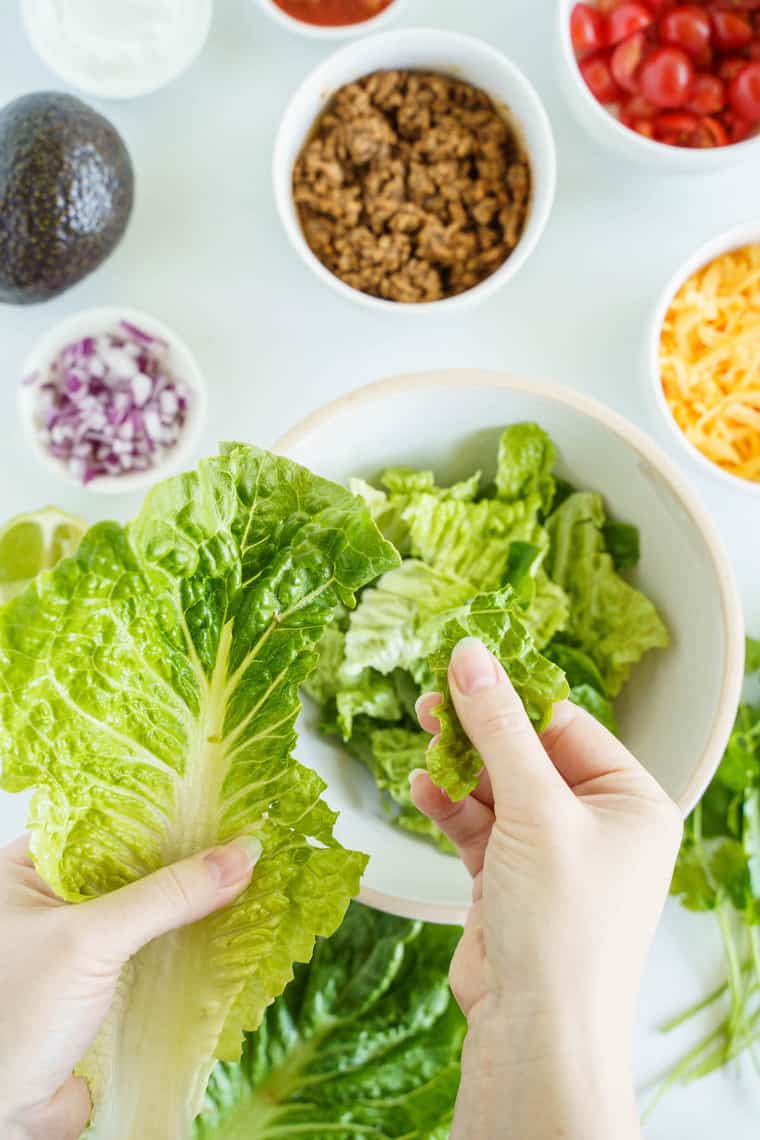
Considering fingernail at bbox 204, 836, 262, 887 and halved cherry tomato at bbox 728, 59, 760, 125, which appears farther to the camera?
halved cherry tomato at bbox 728, 59, 760, 125

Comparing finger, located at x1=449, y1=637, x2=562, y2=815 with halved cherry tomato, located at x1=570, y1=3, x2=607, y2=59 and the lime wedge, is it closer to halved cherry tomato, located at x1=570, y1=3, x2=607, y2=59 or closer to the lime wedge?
the lime wedge

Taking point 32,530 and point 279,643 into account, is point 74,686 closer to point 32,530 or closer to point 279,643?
point 279,643

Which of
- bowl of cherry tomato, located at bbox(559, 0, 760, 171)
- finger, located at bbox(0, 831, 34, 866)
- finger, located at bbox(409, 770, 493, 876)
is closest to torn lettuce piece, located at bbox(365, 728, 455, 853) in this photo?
finger, located at bbox(409, 770, 493, 876)

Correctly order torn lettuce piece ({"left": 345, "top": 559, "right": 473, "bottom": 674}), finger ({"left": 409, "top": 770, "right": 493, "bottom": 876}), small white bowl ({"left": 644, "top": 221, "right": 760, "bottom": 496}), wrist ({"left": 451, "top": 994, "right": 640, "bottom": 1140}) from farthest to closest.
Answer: small white bowl ({"left": 644, "top": 221, "right": 760, "bottom": 496}) < torn lettuce piece ({"left": 345, "top": 559, "right": 473, "bottom": 674}) < finger ({"left": 409, "top": 770, "right": 493, "bottom": 876}) < wrist ({"left": 451, "top": 994, "right": 640, "bottom": 1140})

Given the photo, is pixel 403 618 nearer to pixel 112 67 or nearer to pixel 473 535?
pixel 473 535

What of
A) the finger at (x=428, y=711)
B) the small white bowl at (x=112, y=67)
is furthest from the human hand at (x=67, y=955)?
the small white bowl at (x=112, y=67)

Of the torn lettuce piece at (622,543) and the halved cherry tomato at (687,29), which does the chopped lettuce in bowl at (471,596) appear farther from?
the halved cherry tomato at (687,29)
